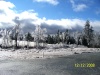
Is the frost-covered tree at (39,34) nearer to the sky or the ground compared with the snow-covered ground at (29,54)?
nearer to the sky

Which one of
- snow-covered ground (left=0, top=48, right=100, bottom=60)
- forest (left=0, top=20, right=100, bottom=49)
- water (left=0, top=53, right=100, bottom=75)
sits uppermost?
forest (left=0, top=20, right=100, bottom=49)

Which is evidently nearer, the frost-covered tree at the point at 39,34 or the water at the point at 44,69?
the water at the point at 44,69

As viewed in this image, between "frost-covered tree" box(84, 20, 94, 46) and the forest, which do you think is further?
"frost-covered tree" box(84, 20, 94, 46)

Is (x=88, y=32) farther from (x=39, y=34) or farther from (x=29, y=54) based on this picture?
(x=29, y=54)

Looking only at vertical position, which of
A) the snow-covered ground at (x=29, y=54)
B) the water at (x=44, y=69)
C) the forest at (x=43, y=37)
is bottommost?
the water at (x=44, y=69)

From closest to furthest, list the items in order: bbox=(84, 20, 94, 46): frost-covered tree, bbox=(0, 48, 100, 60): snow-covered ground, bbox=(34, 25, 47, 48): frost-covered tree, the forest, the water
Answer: the water → bbox=(0, 48, 100, 60): snow-covered ground → the forest → bbox=(34, 25, 47, 48): frost-covered tree → bbox=(84, 20, 94, 46): frost-covered tree

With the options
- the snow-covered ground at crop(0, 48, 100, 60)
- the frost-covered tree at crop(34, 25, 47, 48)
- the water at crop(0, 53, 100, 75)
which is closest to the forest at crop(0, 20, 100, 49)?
the frost-covered tree at crop(34, 25, 47, 48)

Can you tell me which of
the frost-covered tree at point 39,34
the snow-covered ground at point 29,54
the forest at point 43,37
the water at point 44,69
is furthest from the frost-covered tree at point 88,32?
the water at point 44,69

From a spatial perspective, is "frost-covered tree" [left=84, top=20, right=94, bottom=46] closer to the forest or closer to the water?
the forest

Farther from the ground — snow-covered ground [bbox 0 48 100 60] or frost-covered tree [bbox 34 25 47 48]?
frost-covered tree [bbox 34 25 47 48]

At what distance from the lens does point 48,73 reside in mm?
30312

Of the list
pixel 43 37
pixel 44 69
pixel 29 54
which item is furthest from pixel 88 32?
pixel 44 69

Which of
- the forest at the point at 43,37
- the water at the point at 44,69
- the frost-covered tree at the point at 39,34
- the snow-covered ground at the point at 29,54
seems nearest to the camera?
the water at the point at 44,69

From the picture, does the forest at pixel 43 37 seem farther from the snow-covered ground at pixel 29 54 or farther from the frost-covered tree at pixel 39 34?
the snow-covered ground at pixel 29 54
